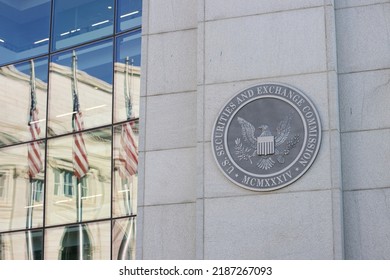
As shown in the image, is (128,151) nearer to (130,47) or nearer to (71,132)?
(71,132)

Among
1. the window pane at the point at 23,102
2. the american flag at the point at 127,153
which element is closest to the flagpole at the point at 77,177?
the window pane at the point at 23,102

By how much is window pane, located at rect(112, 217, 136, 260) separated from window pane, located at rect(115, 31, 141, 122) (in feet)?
6.73

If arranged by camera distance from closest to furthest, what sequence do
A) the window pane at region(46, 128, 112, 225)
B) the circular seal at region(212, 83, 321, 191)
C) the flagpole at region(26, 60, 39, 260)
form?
the circular seal at region(212, 83, 321, 191) → the window pane at region(46, 128, 112, 225) → the flagpole at region(26, 60, 39, 260)

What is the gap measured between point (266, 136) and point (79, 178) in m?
5.91

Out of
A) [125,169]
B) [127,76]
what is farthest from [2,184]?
[127,76]

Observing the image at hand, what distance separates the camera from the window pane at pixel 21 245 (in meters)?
18.2

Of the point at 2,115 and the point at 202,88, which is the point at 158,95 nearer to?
the point at 202,88

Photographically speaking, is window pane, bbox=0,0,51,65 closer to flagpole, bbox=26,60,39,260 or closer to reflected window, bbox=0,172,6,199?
flagpole, bbox=26,60,39,260

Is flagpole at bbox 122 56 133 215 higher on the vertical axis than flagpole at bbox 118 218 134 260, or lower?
higher

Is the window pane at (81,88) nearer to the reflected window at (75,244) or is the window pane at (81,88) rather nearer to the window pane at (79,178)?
the window pane at (79,178)

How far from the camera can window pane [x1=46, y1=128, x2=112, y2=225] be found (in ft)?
58.1

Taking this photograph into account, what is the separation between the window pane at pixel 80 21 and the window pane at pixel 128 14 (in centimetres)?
19

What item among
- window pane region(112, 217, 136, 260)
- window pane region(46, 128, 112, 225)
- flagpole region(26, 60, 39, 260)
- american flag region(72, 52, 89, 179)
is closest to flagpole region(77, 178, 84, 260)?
window pane region(46, 128, 112, 225)

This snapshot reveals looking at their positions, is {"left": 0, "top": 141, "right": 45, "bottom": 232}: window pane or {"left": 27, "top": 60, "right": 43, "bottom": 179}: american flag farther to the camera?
{"left": 27, "top": 60, "right": 43, "bottom": 179}: american flag
